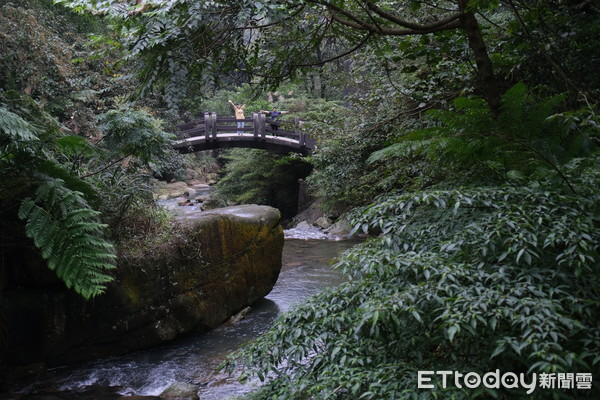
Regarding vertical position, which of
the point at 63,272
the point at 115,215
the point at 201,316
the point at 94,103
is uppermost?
the point at 94,103

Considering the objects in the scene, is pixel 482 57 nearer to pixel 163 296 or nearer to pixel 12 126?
pixel 12 126

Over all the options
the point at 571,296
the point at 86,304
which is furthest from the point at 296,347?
the point at 86,304

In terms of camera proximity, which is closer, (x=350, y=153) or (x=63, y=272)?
(x=63, y=272)

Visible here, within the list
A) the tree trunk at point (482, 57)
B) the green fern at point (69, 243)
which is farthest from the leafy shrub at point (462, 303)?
the green fern at point (69, 243)

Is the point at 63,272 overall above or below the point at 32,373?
above

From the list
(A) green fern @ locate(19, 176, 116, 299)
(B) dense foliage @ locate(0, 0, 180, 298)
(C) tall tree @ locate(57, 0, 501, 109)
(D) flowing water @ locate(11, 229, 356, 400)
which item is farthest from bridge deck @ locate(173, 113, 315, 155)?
(A) green fern @ locate(19, 176, 116, 299)

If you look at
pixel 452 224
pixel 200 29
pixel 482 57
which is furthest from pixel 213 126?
pixel 452 224

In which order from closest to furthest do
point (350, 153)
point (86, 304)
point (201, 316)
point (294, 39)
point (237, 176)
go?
point (294, 39)
point (86, 304)
point (201, 316)
point (350, 153)
point (237, 176)

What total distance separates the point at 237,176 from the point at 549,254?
1697 centimetres

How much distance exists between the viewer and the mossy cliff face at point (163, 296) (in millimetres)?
4809

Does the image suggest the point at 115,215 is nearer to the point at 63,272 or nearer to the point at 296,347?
the point at 63,272

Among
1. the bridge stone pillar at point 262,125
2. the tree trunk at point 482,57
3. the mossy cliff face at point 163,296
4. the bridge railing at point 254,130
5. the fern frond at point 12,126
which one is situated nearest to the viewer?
the tree trunk at point 482,57

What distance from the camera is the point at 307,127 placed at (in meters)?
6.34

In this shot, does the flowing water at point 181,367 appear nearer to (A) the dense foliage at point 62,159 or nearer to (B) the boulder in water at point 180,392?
(B) the boulder in water at point 180,392
